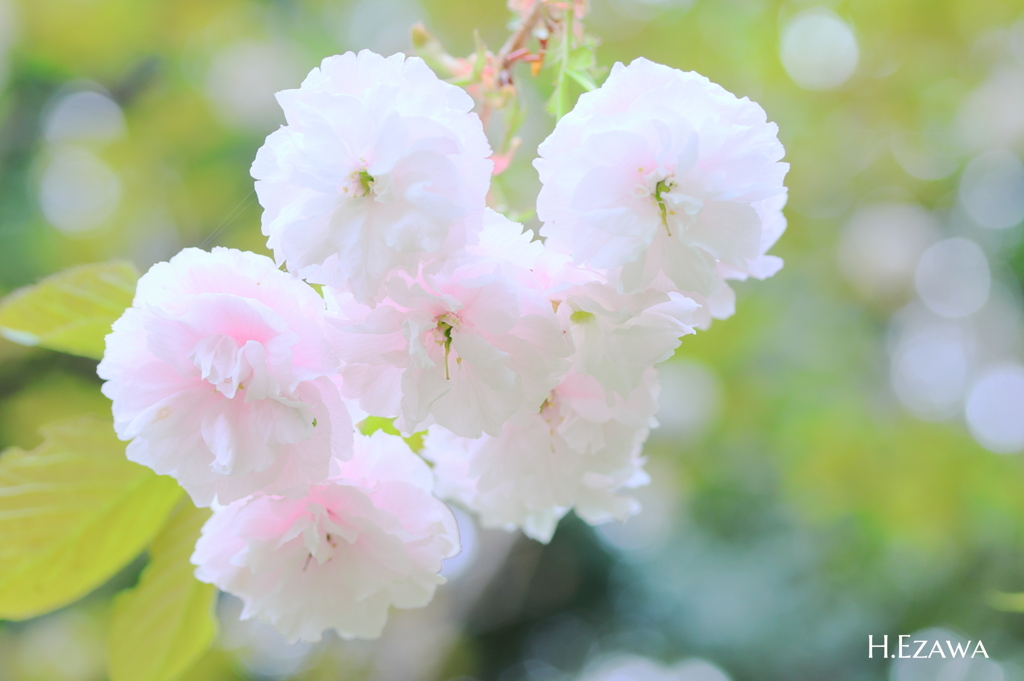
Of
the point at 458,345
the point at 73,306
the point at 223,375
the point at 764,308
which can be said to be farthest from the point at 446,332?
the point at 764,308

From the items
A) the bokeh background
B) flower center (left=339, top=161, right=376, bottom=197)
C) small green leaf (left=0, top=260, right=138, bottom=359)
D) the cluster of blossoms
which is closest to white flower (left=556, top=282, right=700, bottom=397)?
the cluster of blossoms

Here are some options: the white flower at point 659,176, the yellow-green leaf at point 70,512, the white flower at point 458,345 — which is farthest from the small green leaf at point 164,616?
the white flower at point 659,176

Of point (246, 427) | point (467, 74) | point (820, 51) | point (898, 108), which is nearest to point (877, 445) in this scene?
point (898, 108)

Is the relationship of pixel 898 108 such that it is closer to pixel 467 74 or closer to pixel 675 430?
pixel 675 430

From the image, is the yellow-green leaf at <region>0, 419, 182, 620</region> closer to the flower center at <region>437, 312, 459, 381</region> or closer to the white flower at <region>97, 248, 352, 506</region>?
the white flower at <region>97, 248, 352, 506</region>

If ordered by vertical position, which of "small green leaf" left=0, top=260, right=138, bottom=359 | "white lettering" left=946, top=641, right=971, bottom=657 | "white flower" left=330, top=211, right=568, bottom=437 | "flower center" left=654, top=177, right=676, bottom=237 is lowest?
"small green leaf" left=0, top=260, right=138, bottom=359

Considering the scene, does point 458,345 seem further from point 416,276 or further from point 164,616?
point 164,616

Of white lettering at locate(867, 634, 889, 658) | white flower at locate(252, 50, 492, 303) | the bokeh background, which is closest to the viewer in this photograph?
white flower at locate(252, 50, 492, 303)
